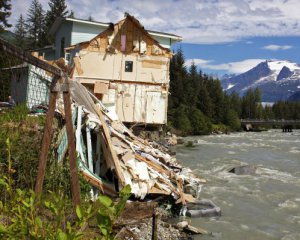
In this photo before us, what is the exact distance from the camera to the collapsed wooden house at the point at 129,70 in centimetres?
2330

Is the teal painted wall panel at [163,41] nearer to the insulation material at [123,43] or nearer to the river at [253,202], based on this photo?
the insulation material at [123,43]

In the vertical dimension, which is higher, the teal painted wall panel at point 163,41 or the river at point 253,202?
the teal painted wall panel at point 163,41

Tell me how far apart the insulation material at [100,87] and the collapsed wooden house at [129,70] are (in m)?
0.23

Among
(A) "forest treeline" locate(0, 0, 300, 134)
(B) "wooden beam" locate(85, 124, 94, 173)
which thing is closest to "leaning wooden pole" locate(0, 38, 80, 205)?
(B) "wooden beam" locate(85, 124, 94, 173)

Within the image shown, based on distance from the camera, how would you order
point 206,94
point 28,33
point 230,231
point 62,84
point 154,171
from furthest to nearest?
1. point 206,94
2. point 28,33
3. point 154,171
4. point 230,231
5. point 62,84

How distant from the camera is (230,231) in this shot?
9969 millimetres

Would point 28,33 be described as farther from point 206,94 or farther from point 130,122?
point 130,122

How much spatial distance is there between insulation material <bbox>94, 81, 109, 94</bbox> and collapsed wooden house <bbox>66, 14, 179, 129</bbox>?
9.2 inches

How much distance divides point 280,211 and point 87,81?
46.9 feet

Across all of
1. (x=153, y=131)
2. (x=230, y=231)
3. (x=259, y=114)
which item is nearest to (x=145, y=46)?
(x=153, y=131)

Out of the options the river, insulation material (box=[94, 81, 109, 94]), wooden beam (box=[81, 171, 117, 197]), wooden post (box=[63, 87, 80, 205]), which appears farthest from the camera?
insulation material (box=[94, 81, 109, 94])

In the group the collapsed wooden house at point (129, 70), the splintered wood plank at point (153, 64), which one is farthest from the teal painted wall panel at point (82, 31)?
the splintered wood plank at point (153, 64)

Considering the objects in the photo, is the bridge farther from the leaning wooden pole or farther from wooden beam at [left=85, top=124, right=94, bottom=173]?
the leaning wooden pole

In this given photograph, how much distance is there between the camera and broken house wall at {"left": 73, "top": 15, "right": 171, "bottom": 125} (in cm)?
2336
